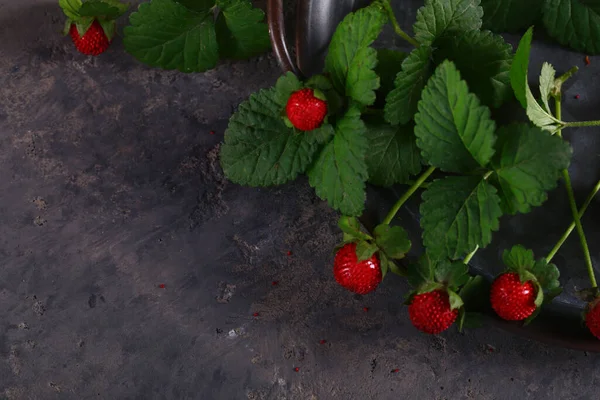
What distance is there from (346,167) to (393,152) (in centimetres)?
9

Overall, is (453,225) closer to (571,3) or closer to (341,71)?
(341,71)

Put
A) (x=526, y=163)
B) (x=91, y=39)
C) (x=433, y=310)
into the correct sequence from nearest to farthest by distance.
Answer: (x=526, y=163) → (x=433, y=310) → (x=91, y=39)

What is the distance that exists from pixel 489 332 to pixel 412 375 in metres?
0.14

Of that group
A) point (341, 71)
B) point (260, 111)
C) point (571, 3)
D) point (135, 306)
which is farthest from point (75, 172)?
point (571, 3)

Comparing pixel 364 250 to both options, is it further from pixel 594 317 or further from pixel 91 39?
pixel 91 39

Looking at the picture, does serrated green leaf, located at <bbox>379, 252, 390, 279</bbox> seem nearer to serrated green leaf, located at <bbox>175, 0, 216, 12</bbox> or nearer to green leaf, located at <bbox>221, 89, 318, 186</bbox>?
green leaf, located at <bbox>221, 89, 318, 186</bbox>

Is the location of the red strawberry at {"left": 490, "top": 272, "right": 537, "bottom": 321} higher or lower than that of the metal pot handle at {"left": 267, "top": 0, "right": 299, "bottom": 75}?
lower

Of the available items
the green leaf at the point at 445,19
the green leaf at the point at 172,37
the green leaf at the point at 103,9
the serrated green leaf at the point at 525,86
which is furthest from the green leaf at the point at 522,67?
the green leaf at the point at 103,9

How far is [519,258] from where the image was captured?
37.6 inches

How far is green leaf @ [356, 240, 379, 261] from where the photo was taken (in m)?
0.95

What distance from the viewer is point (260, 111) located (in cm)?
101

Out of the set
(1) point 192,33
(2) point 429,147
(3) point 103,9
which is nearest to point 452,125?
(2) point 429,147

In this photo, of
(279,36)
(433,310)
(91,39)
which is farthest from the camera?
(91,39)

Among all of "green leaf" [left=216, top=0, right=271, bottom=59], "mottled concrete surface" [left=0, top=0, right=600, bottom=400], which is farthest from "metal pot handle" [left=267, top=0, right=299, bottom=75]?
"mottled concrete surface" [left=0, top=0, right=600, bottom=400]
